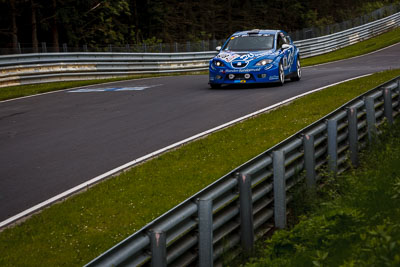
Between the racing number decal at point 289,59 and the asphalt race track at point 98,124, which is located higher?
the racing number decal at point 289,59

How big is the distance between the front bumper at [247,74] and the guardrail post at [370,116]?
8.23 meters

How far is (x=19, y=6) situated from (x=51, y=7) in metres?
2.06

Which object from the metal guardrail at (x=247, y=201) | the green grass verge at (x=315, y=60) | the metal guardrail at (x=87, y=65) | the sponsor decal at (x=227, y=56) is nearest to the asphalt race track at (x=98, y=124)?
the sponsor decal at (x=227, y=56)

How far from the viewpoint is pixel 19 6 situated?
127 feet

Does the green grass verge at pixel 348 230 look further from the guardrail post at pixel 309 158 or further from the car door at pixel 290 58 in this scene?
the car door at pixel 290 58

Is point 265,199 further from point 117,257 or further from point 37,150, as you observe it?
point 37,150

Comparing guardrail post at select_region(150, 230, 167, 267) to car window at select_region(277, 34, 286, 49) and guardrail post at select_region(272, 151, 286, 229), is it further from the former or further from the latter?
car window at select_region(277, 34, 286, 49)

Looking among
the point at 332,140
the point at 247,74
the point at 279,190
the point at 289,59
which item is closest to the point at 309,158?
the point at 332,140

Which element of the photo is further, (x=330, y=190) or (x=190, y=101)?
(x=190, y=101)

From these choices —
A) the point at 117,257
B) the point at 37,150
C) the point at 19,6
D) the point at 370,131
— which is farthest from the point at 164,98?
the point at 19,6

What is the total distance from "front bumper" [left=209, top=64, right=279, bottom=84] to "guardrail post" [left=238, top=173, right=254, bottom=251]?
40.2 feet

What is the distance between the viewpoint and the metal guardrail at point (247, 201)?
17.3 feet

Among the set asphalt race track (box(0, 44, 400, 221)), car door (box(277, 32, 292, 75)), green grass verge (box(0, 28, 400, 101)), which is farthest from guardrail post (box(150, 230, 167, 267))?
car door (box(277, 32, 292, 75))

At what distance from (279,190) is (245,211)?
0.88m
